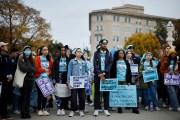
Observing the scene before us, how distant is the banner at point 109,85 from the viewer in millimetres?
9531

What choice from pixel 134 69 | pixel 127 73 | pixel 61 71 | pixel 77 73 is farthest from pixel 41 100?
pixel 134 69

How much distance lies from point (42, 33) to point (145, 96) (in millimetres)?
36333

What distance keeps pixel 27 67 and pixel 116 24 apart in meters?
86.9

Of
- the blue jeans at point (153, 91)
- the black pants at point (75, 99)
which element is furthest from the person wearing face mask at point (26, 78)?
the blue jeans at point (153, 91)

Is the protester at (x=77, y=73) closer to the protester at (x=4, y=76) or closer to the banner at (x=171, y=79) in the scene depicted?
the protester at (x=4, y=76)

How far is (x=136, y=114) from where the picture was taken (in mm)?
9672

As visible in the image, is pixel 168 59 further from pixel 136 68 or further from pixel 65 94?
pixel 65 94

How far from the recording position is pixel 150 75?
35.8 ft

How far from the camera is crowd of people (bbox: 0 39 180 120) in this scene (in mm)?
8953

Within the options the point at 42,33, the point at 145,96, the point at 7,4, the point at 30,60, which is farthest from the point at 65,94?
the point at 42,33

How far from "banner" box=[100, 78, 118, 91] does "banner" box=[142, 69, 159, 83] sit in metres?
1.73

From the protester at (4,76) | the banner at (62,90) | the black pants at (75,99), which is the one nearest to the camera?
the protester at (4,76)

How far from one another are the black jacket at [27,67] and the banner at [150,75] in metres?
4.23

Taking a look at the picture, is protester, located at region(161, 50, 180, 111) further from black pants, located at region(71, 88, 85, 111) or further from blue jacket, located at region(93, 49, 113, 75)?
black pants, located at region(71, 88, 85, 111)
